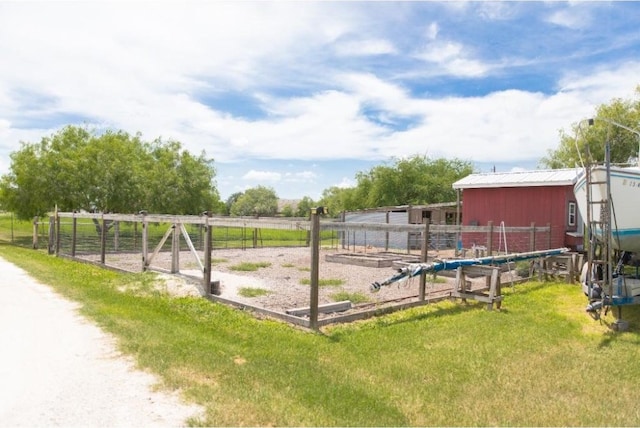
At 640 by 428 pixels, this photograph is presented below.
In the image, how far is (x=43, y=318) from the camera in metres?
7.69

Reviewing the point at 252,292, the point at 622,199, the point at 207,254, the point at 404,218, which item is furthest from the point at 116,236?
the point at 622,199

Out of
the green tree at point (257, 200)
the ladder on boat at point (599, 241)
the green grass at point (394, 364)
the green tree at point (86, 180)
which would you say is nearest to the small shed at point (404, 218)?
the green tree at point (86, 180)

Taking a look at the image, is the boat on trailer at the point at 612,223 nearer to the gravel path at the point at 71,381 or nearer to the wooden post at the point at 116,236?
the gravel path at the point at 71,381

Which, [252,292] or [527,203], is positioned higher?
[527,203]

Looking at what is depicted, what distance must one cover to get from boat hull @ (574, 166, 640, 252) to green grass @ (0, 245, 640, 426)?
1.42m

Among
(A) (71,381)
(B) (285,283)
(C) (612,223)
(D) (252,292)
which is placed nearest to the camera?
(A) (71,381)

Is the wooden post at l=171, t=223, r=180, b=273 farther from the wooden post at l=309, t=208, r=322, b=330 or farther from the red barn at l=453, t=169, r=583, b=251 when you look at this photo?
the red barn at l=453, t=169, r=583, b=251

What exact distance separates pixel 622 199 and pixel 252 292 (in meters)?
7.20

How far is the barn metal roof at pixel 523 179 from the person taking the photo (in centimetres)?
1808

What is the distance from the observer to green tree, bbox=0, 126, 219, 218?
2486 cm

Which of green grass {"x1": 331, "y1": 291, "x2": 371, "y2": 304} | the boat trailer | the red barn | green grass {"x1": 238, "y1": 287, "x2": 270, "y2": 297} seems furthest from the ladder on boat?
the red barn

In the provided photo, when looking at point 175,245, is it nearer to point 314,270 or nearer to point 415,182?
point 314,270

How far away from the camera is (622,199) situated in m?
8.37

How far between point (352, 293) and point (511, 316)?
3.34m
